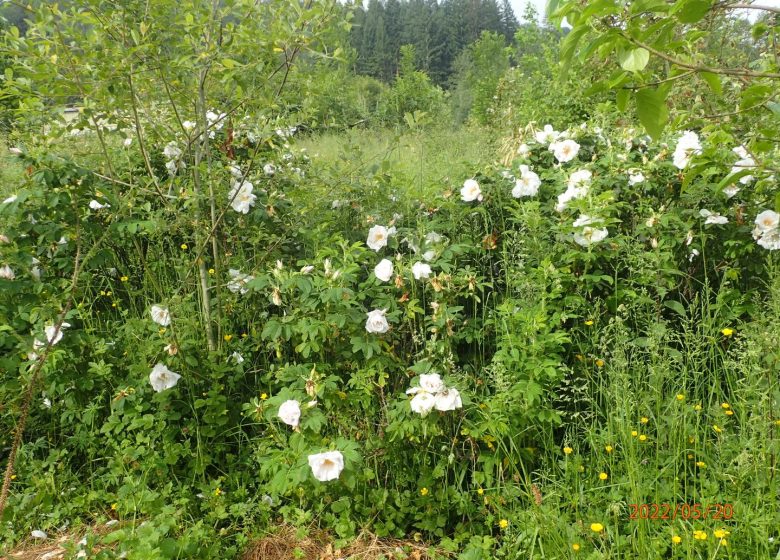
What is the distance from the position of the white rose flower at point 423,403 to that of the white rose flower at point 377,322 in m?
0.29

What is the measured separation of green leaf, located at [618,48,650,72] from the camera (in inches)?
32.9

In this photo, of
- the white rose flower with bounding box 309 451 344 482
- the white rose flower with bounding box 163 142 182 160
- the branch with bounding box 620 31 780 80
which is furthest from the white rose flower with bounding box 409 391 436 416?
the white rose flower with bounding box 163 142 182 160

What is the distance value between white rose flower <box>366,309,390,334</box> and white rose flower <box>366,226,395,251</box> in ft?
1.36

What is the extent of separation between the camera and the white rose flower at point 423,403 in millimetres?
1771

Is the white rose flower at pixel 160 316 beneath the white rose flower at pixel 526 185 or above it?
beneath

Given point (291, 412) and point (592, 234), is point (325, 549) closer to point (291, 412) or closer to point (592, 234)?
point (291, 412)

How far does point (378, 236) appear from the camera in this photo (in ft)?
7.63

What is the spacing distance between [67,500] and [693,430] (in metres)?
2.29

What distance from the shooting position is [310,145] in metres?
5.79

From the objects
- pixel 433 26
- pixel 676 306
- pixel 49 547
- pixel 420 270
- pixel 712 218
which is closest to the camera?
pixel 49 547

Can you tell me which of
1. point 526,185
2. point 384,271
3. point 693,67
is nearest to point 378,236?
point 384,271

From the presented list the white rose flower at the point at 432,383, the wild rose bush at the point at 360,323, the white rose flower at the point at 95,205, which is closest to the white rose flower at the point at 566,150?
the wild rose bush at the point at 360,323
